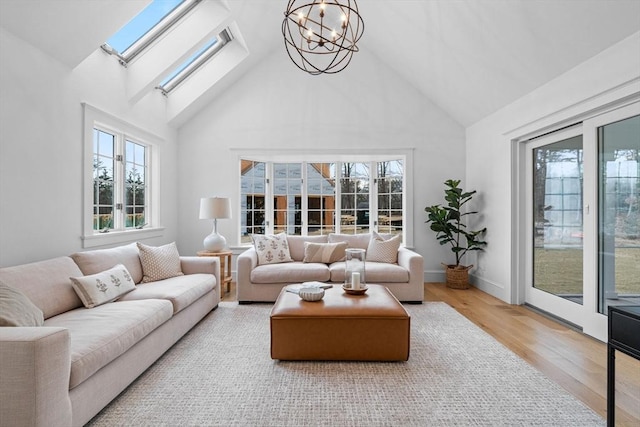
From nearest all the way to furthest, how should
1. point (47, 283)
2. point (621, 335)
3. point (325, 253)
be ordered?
point (621, 335), point (47, 283), point (325, 253)

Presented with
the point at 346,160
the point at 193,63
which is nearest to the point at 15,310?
the point at 193,63

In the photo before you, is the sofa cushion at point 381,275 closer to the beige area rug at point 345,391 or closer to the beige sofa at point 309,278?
the beige sofa at point 309,278

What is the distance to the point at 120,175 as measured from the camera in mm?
4219

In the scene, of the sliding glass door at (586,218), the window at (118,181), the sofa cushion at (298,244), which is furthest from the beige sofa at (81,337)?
the sliding glass door at (586,218)

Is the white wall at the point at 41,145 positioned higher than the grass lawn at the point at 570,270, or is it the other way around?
the white wall at the point at 41,145

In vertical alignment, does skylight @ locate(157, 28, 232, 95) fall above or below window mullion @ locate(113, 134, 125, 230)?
above

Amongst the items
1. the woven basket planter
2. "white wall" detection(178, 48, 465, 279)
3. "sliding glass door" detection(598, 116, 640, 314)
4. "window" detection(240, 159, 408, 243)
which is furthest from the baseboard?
"sliding glass door" detection(598, 116, 640, 314)

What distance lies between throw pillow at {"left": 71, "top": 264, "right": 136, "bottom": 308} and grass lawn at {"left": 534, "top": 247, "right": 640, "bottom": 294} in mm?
4094

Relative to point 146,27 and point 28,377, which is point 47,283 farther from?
point 146,27

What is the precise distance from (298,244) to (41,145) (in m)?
3.00

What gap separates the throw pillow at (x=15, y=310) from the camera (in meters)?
1.74

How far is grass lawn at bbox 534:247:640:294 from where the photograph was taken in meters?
2.79

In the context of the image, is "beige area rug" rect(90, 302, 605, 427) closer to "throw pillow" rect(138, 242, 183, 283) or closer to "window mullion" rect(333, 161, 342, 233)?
"throw pillow" rect(138, 242, 183, 283)

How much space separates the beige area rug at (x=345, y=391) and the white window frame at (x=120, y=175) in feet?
5.21
